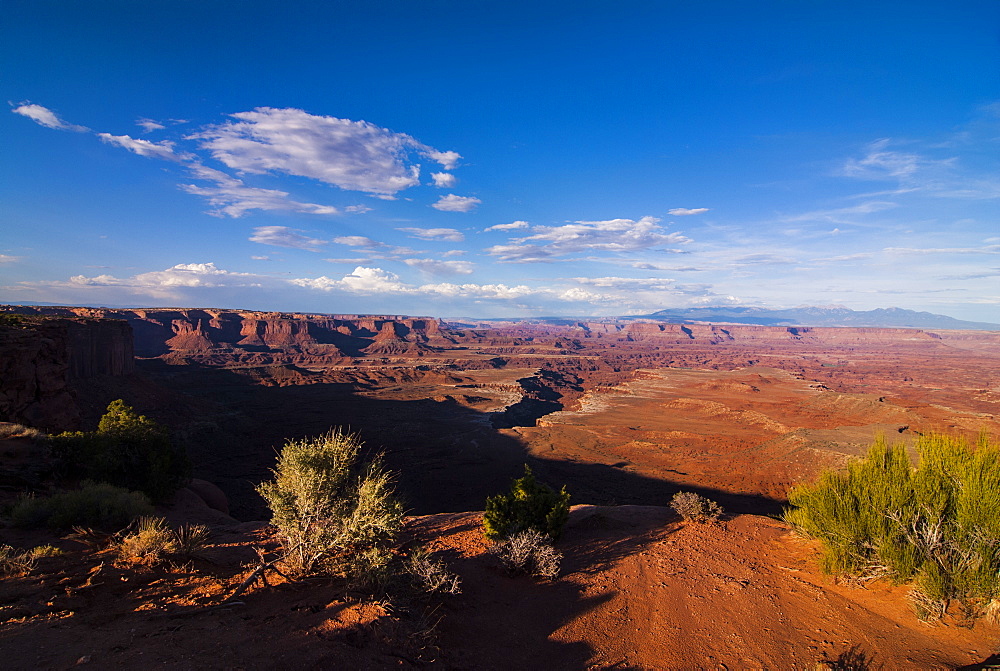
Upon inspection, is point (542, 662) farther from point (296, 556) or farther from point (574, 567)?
point (296, 556)

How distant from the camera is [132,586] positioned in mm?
5965

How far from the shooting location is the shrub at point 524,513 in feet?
33.3

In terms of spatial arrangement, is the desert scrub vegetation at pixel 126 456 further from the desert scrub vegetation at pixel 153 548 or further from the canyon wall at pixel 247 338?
the canyon wall at pixel 247 338

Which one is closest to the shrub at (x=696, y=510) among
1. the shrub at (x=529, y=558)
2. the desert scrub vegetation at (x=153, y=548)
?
the shrub at (x=529, y=558)

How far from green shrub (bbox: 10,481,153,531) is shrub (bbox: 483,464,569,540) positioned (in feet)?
25.5

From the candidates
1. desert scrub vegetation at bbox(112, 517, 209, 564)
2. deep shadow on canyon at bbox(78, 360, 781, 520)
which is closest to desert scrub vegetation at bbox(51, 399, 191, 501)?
deep shadow on canyon at bbox(78, 360, 781, 520)

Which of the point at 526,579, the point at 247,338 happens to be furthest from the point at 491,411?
the point at 247,338

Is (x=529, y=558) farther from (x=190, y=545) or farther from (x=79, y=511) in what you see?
(x=79, y=511)

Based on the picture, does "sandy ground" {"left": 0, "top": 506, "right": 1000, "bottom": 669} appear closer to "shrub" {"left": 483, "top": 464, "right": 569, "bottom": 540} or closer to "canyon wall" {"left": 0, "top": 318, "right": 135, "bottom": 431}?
"shrub" {"left": 483, "top": 464, "right": 569, "bottom": 540}

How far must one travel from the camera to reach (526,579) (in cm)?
846

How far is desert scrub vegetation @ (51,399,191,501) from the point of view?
1316cm

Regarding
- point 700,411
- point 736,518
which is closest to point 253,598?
point 736,518

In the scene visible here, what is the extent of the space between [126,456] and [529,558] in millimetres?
14358

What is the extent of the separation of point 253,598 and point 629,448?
110ft
